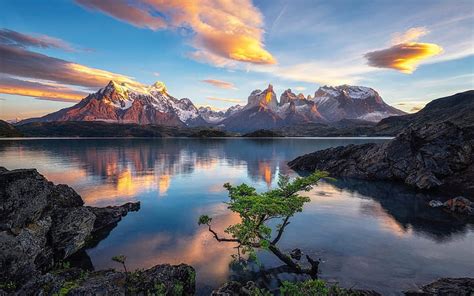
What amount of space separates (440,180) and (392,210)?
92.6 ft

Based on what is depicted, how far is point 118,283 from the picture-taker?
867 inches

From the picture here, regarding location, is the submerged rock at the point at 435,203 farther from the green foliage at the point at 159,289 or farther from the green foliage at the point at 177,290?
the green foliage at the point at 159,289

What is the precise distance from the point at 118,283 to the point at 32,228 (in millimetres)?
14271

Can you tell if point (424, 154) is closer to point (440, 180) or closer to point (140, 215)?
point (440, 180)

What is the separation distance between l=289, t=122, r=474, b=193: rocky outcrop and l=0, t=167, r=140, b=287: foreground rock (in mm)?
71647

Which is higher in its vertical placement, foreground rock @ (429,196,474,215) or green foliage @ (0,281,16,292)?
green foliage @ (0,281,16,292)

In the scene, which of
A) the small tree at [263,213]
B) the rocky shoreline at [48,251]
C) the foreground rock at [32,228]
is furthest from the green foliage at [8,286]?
the small tree at [263,213]

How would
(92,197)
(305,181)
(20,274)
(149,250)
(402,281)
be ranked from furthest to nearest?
(92,197), (149,250), (305,181), (402,281), (20,274)

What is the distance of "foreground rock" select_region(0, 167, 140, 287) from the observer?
24438 mm

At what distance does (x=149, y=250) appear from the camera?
36.0 m

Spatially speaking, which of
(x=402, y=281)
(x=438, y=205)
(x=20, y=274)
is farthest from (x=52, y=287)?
(x=438, y=205)

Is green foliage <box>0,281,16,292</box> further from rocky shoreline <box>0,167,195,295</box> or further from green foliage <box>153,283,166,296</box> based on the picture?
green foliage <box>153,283,166,296</box>

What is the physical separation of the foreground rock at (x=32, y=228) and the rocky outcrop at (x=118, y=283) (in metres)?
3.08

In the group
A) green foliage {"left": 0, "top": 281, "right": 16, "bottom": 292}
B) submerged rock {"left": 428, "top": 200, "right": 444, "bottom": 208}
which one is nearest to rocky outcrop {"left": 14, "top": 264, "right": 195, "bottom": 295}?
green foliage {"left": 0, "top": 281, "right": 16, "bottom": 292}
